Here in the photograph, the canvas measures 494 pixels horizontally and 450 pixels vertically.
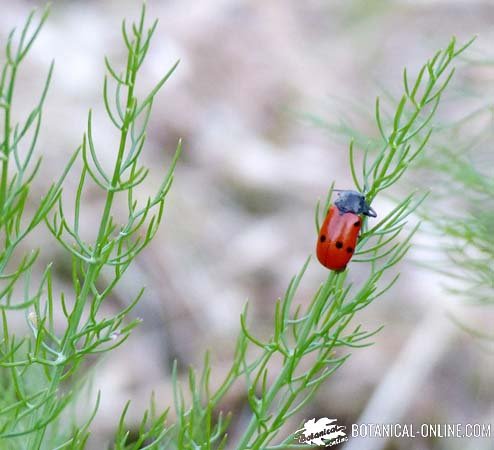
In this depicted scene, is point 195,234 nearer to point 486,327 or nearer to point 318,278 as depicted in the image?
point 318,278

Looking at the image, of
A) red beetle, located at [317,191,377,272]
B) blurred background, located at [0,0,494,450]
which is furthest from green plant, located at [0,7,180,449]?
blurred background, located at [0,0,494,450]

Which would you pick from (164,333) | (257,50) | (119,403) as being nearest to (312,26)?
(257,50)

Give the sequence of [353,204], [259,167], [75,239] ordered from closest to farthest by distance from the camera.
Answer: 1. [75,239]
2. [353,204]
3. [259,167]

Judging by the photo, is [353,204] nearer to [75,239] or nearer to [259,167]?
[75,239]

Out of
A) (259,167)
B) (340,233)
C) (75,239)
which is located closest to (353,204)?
(340,233)

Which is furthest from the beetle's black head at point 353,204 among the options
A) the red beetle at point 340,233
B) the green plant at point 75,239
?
the green plant at point 75,239

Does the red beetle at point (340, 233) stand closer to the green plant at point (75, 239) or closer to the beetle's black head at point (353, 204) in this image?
the beetle's black head at point (353, 204)

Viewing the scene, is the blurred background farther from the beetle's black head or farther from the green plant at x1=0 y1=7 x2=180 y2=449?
the green plant at x1=0 y1=7 x2=180 y2=449
